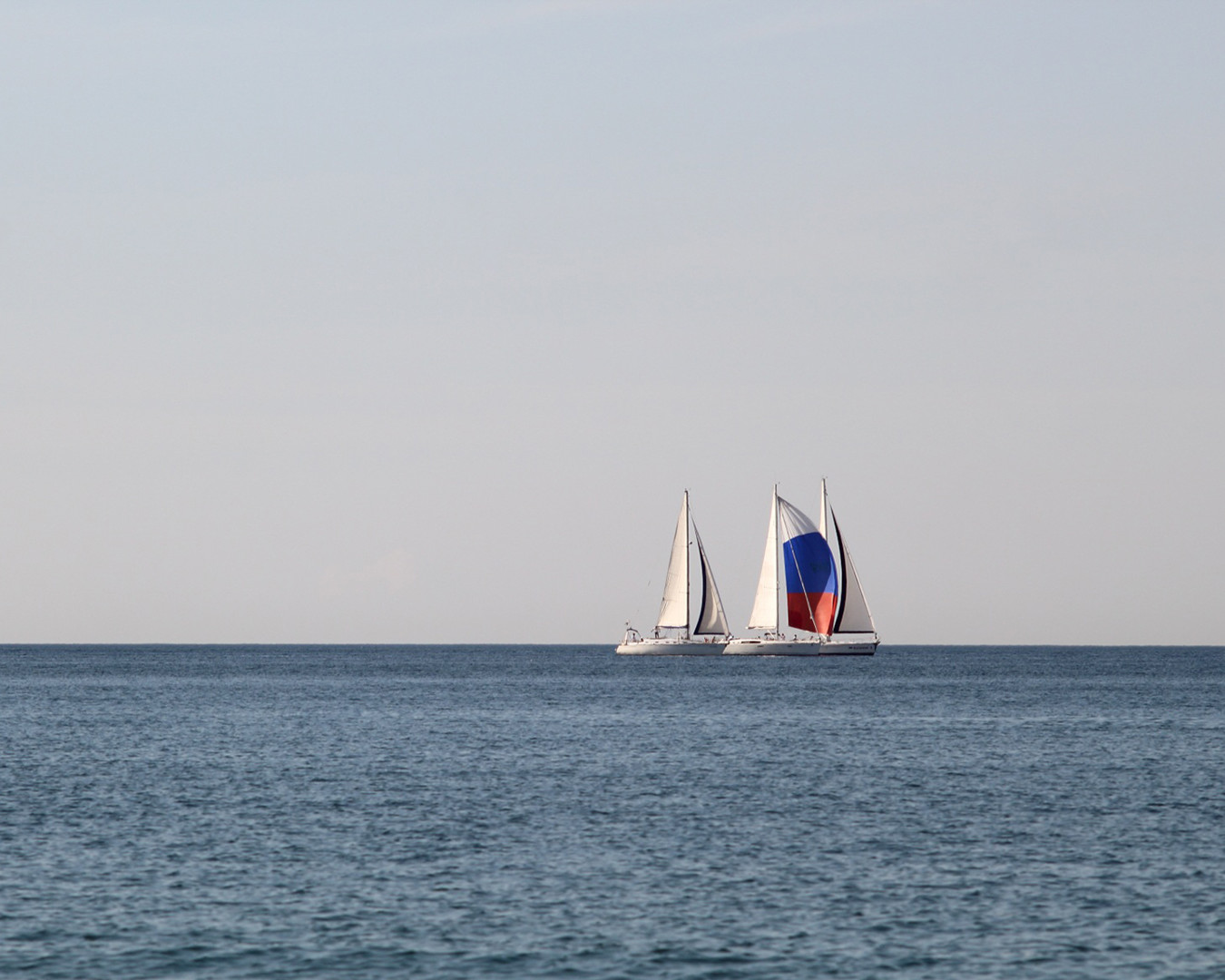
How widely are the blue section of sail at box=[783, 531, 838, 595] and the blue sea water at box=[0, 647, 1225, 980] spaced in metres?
92.3

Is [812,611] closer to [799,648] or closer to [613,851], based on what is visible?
[799,648]

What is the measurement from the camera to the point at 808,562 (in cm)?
18288

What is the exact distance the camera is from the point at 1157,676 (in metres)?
190

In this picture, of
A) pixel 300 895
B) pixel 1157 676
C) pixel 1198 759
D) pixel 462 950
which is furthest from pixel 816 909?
pixel 1157 676

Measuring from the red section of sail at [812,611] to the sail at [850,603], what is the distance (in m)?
1.26

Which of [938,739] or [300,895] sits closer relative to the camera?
[300,895]

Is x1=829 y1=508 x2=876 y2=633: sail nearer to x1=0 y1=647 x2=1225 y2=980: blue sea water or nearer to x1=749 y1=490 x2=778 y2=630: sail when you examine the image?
x1=749 y1=490 x2=778 y2=630: sail

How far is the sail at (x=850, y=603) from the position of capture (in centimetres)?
18400

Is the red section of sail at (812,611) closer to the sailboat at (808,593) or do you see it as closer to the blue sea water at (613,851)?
the sailboat at (808,593)

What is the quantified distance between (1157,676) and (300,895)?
170598mm

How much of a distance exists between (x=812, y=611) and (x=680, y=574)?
55.8ft

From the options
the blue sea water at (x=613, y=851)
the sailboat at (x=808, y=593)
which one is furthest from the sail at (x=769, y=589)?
the blue sea water at (x=613, y=851)

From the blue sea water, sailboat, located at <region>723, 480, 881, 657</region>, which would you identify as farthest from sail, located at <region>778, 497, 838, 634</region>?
the blue sea water

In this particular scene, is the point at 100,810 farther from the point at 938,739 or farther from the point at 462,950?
the point at 938,739
